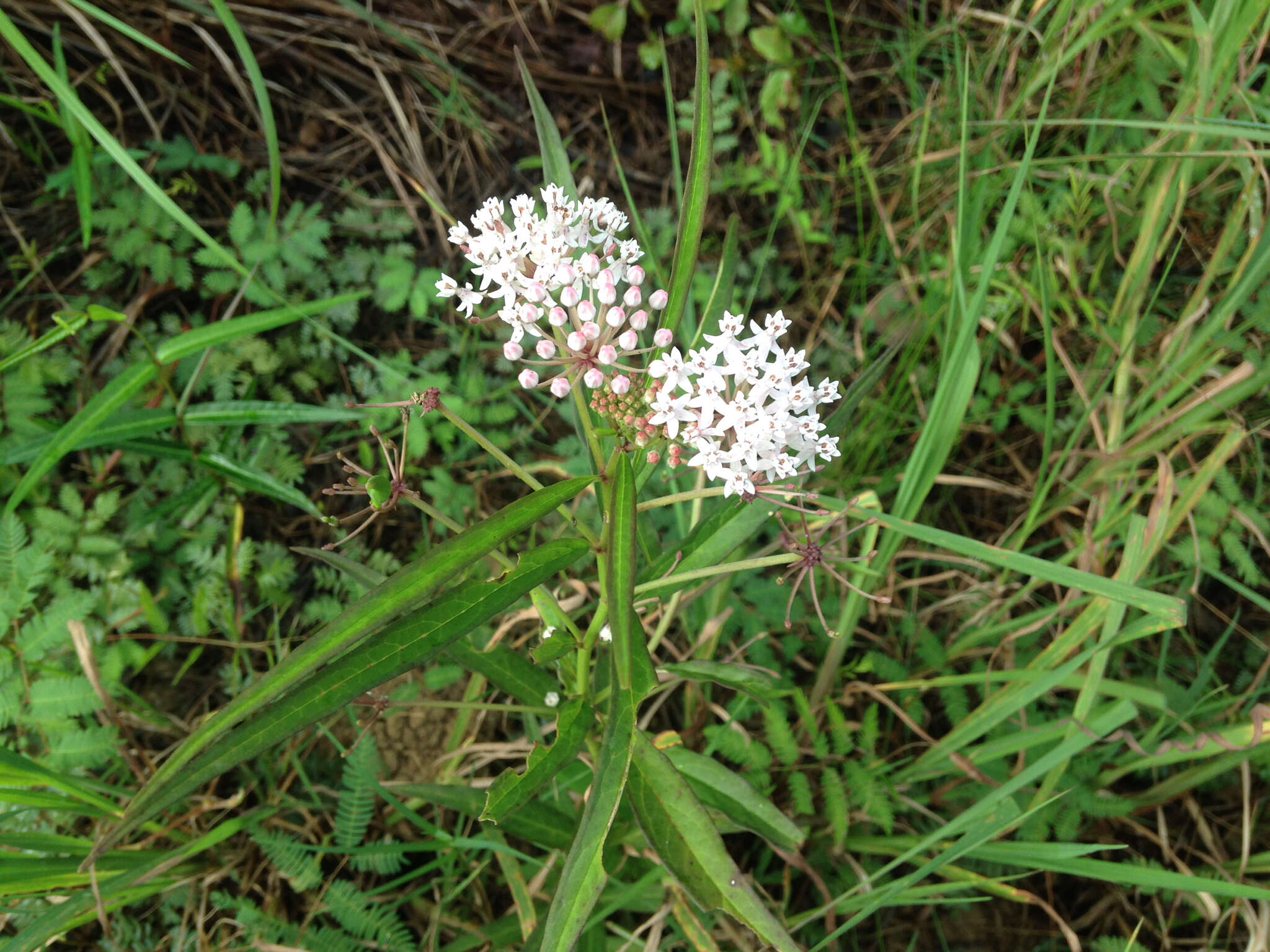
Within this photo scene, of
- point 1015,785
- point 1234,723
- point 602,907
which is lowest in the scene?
point 602,907

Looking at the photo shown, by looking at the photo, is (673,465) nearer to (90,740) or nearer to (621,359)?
(621,359)

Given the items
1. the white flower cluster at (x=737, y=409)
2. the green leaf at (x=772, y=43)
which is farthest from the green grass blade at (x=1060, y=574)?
the green leaf at (x=772, y=43)

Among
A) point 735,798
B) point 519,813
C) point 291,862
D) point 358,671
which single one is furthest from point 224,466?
point 735,798

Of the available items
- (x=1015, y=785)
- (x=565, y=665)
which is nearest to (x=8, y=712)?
(x=565, y=665)

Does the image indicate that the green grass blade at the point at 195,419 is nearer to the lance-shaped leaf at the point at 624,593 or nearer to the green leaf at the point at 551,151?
the green leaf at the point at 551,151

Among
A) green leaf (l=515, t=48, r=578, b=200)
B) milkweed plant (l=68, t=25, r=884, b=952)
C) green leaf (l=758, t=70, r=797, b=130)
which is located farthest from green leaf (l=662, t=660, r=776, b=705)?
green leaf (l=758, t=70, r=797, b=130)

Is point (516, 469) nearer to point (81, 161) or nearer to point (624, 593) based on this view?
point (624, 593)
